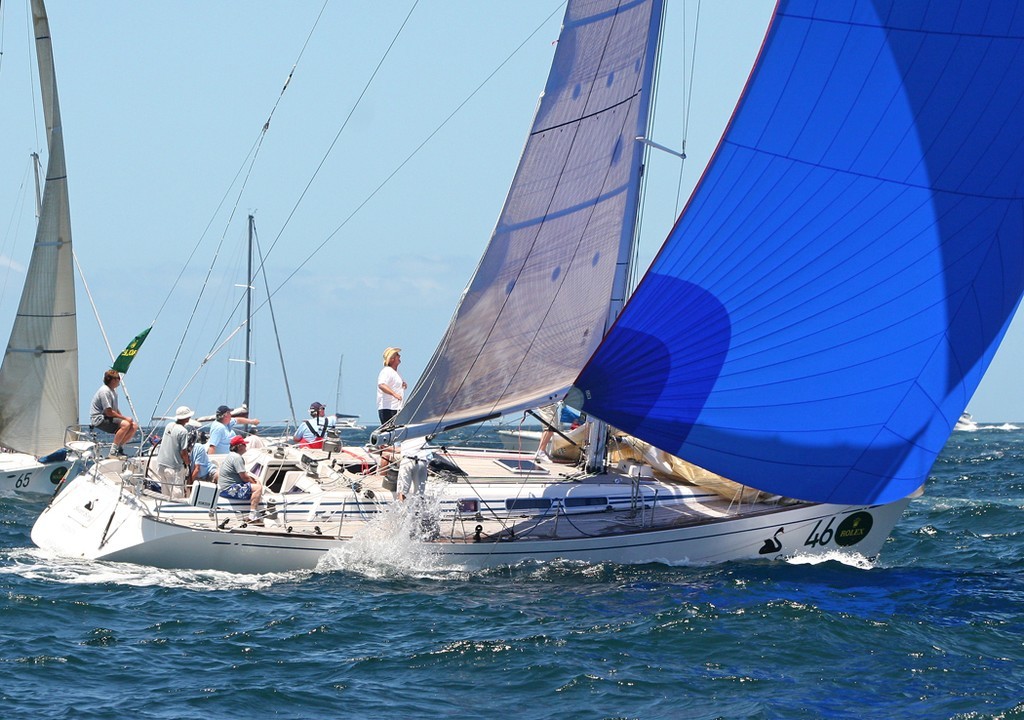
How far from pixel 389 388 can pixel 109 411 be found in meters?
4.85

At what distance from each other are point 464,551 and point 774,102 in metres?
5.97

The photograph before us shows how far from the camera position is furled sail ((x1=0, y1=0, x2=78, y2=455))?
24.6 metres

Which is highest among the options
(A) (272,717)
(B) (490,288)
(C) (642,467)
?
(B) (490,288)

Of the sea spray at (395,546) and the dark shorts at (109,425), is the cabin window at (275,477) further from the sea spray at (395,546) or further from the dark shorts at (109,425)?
the dark shorts at (109,425)

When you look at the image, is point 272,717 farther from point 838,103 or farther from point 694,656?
point 838,103

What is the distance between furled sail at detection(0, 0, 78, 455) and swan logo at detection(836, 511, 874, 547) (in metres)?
15.5

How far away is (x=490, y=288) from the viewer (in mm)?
15945

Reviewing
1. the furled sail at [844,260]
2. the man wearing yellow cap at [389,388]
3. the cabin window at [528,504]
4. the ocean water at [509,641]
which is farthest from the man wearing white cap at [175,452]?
the furled sail at [844,260]

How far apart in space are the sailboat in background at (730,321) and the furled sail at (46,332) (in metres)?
8.77

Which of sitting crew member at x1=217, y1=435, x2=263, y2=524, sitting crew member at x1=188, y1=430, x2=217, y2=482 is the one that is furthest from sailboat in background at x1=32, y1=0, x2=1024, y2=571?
sitting crew member at x1=188, y1=430, x2=217, y2=482

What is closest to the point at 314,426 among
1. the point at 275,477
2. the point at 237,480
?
the point at 275,477

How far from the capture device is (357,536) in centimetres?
1458

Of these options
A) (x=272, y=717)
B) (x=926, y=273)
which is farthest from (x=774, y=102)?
(x=272, y=717)

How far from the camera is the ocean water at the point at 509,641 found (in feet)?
33.3
